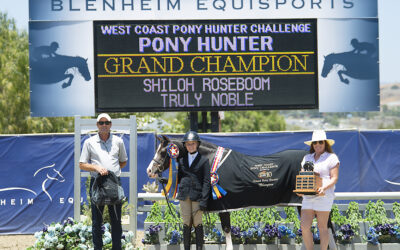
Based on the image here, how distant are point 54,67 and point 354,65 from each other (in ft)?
19.7

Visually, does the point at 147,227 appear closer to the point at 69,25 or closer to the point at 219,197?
the point at 219,197

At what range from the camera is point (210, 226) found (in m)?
9.85

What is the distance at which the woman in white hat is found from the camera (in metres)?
7.82

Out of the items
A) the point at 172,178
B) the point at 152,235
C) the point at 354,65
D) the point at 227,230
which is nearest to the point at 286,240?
the point at 227,230

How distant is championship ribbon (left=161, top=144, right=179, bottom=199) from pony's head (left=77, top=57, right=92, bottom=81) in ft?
16.6

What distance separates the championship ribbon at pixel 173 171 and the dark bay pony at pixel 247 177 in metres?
0.20

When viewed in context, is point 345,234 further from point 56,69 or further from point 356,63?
point 56,69

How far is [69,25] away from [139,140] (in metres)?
2.74

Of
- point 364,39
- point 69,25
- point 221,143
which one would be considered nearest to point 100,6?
point 69,25

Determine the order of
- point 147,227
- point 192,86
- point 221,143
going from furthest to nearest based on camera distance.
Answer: point 221,143, point 192,86, point 147,227

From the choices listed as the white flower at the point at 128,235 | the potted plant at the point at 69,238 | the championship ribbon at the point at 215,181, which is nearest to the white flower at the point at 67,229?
the potted plant at the point at 69,238

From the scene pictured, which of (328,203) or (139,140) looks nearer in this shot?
(328,203)

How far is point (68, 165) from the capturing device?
13281 mm

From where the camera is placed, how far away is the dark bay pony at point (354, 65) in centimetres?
1363
